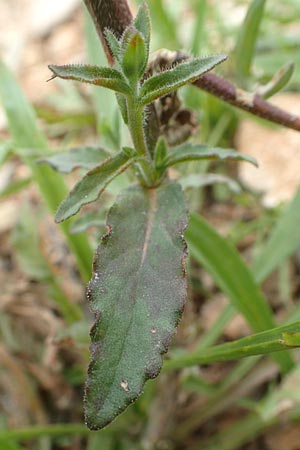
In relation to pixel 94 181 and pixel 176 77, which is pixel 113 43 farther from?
pixel 94 181

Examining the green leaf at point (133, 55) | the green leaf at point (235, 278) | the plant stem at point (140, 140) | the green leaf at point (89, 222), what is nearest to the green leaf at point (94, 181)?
the plant stem at point (140, 140)

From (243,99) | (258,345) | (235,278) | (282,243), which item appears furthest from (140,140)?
(282,243)

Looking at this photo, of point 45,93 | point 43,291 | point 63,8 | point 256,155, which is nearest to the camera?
point 43,291

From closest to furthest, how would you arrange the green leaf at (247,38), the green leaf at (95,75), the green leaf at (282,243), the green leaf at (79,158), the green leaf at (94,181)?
1. the green leaf at (95,75)
2. the green leaf at (94,181)
3. the green leaf at (79,158)
4. the green leaf at (247,38)
5. the green leaf at (282,243)

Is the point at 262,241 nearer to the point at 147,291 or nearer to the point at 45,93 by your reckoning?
the point at 147,291

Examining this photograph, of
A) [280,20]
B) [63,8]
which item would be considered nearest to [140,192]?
[280,20]

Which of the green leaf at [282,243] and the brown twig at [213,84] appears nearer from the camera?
the brown twig at [213,84]

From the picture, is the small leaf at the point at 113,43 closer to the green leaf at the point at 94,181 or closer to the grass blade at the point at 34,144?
the green leaf at the point at 94,181
